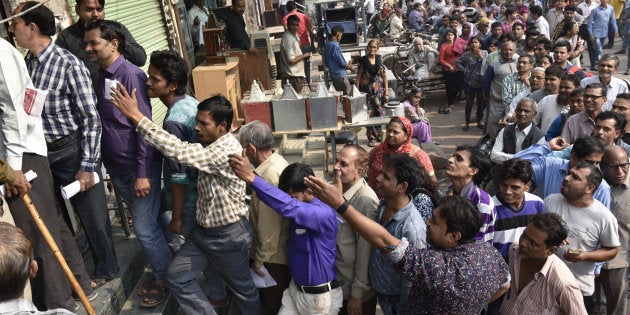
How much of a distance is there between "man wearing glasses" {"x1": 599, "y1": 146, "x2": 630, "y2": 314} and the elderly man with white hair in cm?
665

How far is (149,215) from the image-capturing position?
3.52 meters

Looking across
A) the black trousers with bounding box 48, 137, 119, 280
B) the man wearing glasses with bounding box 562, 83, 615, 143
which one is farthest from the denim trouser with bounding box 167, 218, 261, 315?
the man wearing glasses with bounding box 562, 83, 615, 143

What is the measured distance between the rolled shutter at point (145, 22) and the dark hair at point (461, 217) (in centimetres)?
505

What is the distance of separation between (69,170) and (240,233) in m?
1.23

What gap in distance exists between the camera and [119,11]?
255 inches

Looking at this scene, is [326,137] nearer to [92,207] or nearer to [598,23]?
[92,207]

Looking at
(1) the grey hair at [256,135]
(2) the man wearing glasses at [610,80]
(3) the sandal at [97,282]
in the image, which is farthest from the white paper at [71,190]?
(2) the man wearing glasses at [610,80]

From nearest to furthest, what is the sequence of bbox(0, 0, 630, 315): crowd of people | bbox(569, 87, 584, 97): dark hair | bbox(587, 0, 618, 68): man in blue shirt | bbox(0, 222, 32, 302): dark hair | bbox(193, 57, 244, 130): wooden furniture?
bbox(0, 222, 32, 302): dark hair < bbox(0, 0, 630, 315): crowd of people < bbox(569, 87, 584, 97): dark hair < bbox(193, 57, 244, 130): wooden furniture < bbox(587, 0, 618, 68): man in blue shirt

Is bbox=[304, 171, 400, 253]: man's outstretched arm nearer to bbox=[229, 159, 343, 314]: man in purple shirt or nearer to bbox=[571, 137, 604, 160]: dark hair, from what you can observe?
bbox=[229, 159, 343, 314]: man in purple shirt

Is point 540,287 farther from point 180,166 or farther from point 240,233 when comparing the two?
point 180,166

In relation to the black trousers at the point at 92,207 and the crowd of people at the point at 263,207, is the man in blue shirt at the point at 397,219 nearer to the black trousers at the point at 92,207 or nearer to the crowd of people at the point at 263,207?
the crowd of people at the point at 263,207

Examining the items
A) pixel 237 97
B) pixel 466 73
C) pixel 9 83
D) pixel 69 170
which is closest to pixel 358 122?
pixel 237 97

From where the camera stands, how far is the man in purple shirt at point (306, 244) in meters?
2.90

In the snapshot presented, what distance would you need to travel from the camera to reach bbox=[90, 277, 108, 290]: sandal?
11.8ft
